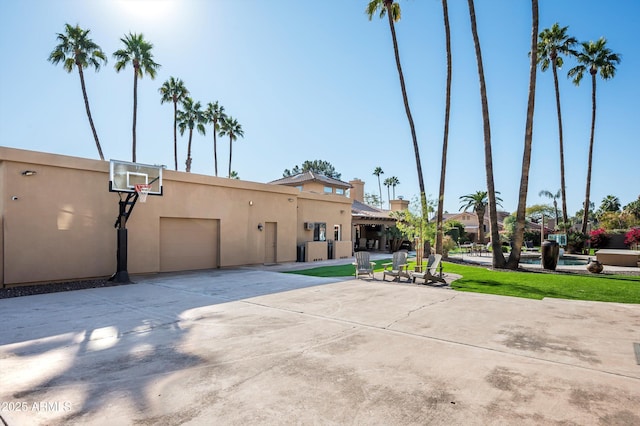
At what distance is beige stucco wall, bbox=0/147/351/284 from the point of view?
10.4m

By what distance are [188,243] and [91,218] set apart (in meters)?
3.76

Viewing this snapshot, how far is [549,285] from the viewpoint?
10.8m

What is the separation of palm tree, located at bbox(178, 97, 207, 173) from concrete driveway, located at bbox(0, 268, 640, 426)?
28908 millimetres

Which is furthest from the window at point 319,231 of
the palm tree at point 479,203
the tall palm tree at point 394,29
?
the palm tree at point 479,203

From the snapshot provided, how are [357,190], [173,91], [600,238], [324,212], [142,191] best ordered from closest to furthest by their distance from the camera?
1. [142,191]
2. [324,212]
3. [600,238]
4. [173,91]
5. [357,190]

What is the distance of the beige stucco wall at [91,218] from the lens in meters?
10.4

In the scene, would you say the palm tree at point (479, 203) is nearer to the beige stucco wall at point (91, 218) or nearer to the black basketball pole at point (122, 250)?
the beige stucco wall at point (91, 218)

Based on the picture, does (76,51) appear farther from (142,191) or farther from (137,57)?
(142,191)

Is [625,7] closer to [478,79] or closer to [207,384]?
[478,79]

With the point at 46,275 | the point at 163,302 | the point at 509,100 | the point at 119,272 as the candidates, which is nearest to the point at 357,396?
the point at 163,302

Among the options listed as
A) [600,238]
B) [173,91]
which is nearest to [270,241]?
[173,91]

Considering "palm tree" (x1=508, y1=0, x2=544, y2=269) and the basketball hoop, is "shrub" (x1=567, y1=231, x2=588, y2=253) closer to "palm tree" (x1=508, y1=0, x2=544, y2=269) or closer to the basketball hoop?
"palm tree" (x1=508, y1=0, x2=544, y2=269)

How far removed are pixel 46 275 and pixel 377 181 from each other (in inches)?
2929

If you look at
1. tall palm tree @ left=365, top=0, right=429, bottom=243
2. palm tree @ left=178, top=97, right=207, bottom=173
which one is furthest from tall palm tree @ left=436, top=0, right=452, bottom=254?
palm tree @ left=178, top=97, right=207, bottom=173
